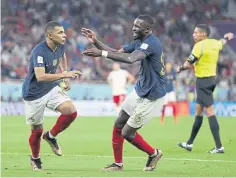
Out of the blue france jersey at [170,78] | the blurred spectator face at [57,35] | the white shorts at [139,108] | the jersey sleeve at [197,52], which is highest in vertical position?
the blurred spectator face at [57,35]

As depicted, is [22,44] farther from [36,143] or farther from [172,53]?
[36,143]

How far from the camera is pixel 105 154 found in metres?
16.2

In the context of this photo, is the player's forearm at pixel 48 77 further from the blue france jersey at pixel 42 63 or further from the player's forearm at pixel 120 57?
the player's forearm at pixel 120 57

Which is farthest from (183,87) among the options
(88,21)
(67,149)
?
(67,149)

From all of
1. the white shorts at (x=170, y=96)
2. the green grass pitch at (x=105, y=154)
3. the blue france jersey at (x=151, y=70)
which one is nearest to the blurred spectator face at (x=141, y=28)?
the blue france jersey at (x=151, y=70)

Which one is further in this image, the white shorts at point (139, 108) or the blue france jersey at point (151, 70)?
the white shorts at point (139, 108)

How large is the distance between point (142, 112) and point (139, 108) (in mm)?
92

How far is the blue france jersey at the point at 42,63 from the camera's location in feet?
41.3

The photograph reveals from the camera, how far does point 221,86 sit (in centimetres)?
3403

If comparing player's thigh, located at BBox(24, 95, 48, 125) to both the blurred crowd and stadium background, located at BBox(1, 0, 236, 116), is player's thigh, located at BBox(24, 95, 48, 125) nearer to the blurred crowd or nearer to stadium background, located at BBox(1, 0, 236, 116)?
stadium background, located at BBox(1, 0, 236, 116)

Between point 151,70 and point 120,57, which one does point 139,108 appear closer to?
point 151,70

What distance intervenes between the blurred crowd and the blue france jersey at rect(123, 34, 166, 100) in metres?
20.7

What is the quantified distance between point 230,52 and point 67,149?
22.1 metres

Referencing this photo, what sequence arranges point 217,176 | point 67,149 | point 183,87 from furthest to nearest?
point 183,87, point 67,149, point 217,176
